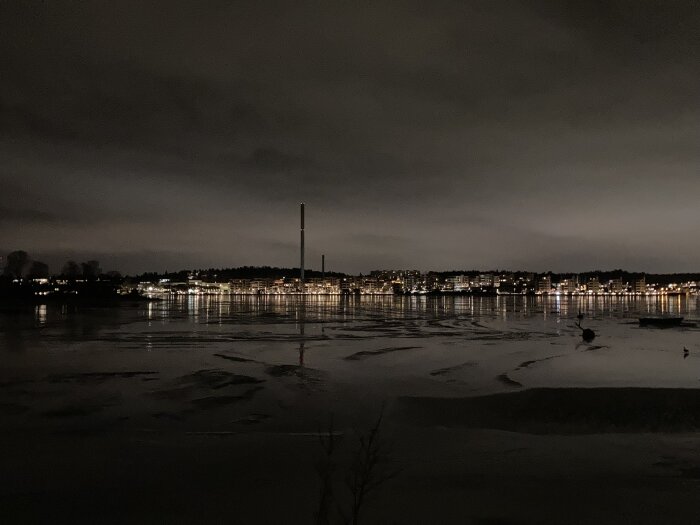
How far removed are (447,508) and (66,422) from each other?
24.9 ft

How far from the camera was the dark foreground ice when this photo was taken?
20.7 ft

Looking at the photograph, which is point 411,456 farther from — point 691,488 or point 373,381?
point 373,381

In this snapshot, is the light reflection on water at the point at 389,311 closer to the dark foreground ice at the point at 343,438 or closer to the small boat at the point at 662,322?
the small boat at the point at 662,322

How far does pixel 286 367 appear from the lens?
17.8m

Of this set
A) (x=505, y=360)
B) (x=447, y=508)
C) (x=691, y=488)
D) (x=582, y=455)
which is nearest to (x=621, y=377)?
(x=505, y=360)

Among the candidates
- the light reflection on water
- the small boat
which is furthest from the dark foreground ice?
the light reflection on water

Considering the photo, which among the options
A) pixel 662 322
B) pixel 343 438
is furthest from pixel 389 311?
pixel 343 438

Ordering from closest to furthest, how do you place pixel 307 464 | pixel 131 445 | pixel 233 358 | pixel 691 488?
1. pixel 691 488
2. pixel 307 464
3. pixel 131 445
4. pixel 233 358

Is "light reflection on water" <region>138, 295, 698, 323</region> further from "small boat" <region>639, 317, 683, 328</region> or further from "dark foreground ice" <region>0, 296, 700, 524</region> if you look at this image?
"dark foreground ice" <region>0, 296, 700, 524</region>

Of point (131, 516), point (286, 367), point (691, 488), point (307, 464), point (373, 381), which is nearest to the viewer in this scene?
point (131, 516)

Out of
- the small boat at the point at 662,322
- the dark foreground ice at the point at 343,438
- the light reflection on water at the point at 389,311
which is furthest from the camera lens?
the light reflection on water at the point at 389,311

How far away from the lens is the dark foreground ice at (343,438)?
6312 millimetres

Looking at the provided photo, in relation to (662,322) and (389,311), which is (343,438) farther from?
(389,311)

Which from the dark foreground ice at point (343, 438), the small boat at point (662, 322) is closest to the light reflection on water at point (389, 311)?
the small boat at point (662, 322)
